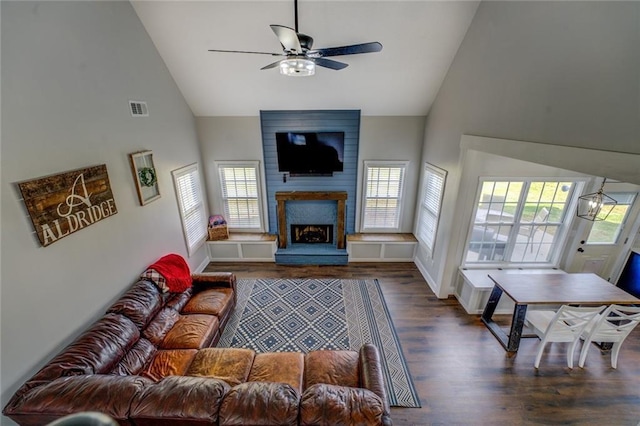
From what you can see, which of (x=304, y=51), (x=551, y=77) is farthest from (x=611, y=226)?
(x=304, y=51)

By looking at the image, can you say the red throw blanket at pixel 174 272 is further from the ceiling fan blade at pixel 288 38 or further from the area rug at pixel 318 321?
the ceiling fan blade at pixel 288 38

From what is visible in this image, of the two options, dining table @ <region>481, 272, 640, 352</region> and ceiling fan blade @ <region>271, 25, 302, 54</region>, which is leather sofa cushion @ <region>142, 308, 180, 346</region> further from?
dining table @ <region>481, 272, 640, 352</region>

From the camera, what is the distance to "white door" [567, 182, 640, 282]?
4.09 metres

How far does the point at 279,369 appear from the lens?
2.75 metres

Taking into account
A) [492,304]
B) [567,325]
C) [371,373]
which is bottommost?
[492,304]

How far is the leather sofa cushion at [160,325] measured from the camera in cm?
303

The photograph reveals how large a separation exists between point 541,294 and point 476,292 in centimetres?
81

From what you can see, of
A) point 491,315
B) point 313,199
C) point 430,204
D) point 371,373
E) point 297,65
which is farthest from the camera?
point 313,199

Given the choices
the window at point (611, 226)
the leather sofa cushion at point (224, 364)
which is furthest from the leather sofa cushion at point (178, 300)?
the window at point (611, 226)

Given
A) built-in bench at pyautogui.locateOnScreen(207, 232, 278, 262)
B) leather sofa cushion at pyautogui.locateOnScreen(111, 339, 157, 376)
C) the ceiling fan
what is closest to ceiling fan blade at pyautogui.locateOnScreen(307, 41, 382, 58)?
the ceiling fan

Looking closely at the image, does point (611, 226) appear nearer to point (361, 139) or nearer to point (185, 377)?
point (361, 139)

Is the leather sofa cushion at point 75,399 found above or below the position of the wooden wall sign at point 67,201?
below

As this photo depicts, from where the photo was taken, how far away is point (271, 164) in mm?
5457

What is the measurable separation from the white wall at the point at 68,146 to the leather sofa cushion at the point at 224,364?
123 centimetres
